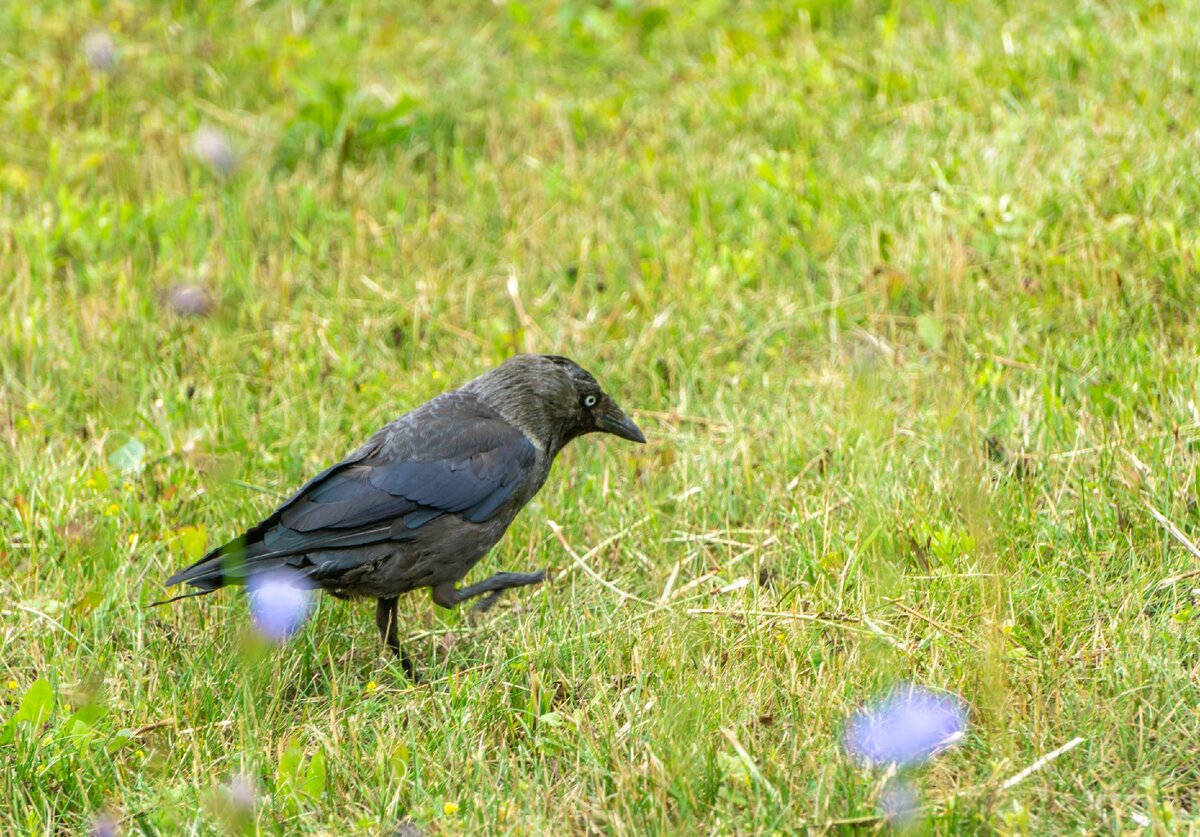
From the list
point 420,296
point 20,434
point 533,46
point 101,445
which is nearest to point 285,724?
point 101,445

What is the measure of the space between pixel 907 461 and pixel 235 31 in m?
5.80

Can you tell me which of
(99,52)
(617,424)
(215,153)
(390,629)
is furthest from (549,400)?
(99,52)

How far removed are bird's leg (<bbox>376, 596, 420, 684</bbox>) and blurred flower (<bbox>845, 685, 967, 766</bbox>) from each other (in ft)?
4.73

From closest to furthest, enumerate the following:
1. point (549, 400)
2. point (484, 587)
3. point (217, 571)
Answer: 1. point (217, 571)
2. point (484, 587)
3. point (549, 400)

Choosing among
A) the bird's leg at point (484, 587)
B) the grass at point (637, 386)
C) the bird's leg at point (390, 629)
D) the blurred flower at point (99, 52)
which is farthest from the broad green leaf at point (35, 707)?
the blurred flower at point (99, 52)

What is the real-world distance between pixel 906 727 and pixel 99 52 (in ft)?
21.7

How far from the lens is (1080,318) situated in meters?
5.20

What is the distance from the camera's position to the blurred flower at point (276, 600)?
12.9 feet

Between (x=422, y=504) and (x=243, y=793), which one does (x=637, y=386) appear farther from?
(x=243, y=793)

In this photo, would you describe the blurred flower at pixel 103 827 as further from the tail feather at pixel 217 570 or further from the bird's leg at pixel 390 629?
the bird's leg at pixel 390 629

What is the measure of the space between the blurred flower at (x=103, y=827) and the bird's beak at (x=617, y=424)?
2.15 meters

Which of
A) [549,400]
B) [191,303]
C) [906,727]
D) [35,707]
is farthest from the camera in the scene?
[191,303]

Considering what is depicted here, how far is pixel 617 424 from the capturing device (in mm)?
4820

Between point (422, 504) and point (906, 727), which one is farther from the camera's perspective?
point (422, 504)
